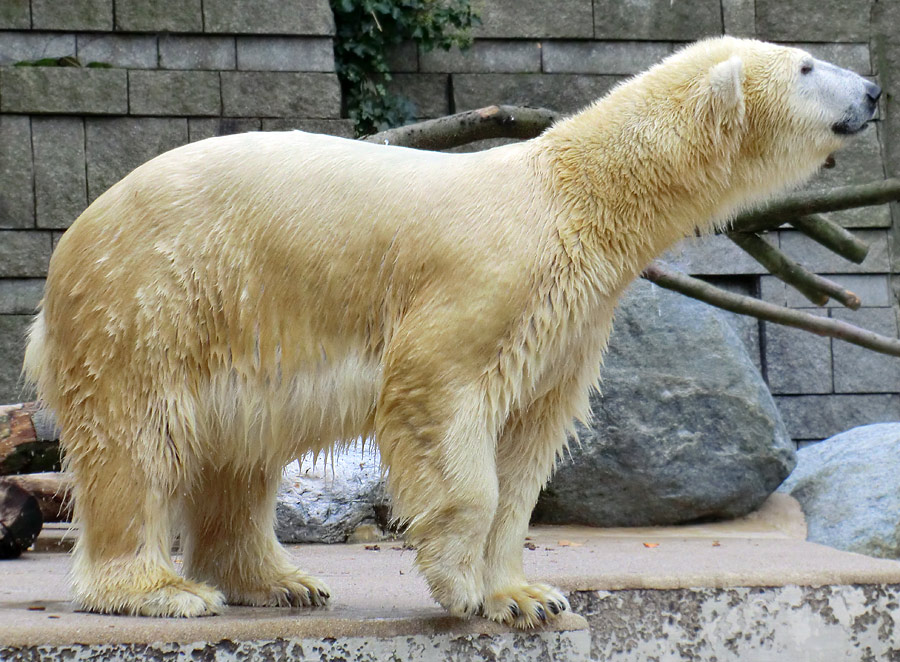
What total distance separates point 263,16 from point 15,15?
1.62 metres

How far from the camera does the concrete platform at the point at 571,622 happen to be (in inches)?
109

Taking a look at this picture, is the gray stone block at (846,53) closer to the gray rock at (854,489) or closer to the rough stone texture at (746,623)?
the gray rock at (854,489)

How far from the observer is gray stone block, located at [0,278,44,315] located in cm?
698

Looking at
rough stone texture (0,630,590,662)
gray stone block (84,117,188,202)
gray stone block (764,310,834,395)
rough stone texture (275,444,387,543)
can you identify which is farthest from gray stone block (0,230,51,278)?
gray stone block (764,310,834,395)

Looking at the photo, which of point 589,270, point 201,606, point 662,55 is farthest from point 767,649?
point 662,55

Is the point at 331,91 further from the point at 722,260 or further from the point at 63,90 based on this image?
the point at 722,260

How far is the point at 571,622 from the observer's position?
301 cm

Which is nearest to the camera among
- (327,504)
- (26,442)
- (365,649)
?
(365,649)

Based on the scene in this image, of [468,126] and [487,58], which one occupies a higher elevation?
[487,58]

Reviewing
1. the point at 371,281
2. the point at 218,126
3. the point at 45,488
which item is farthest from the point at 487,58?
the point at 371,281

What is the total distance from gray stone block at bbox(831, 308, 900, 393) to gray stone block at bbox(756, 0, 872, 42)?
2218mm

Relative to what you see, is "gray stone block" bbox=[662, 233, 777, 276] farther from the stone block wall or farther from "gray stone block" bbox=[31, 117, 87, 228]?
"gray stone block" bbox=[31, 117, 87, 228]

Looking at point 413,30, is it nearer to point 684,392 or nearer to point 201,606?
point 684,392

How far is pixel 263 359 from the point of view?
3.02m
